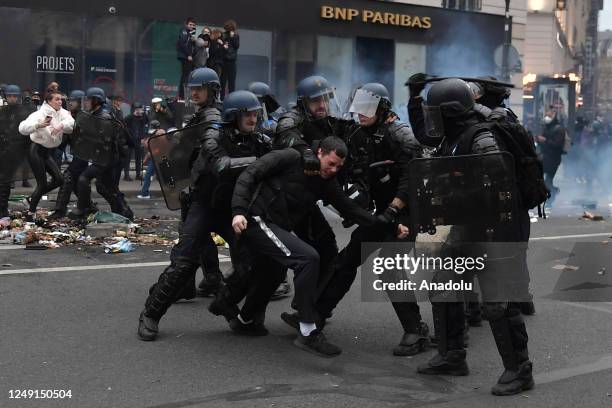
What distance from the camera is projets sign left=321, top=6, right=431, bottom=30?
24.1 metres

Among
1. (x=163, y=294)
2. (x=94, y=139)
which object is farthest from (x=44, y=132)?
(x=163, y=294)

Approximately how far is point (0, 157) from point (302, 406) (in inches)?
285

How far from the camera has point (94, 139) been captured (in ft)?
36.5

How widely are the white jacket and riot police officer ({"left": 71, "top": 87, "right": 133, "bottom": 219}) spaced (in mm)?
166

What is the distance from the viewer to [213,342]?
6.01 m

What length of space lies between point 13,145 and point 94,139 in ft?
3.12

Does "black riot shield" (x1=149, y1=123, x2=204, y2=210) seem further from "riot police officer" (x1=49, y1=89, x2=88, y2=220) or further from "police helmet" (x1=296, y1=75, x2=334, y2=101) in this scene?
"riot police officer" (x1=49, y1=89, x2=88, y2=220)

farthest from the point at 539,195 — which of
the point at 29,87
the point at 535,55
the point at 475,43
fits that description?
the point at 535,55

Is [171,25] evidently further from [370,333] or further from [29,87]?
[370,333]

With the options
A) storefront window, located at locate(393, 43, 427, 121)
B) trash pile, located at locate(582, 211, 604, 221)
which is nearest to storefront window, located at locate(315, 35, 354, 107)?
storefront window, located at locate(393, 43, 427, 121)

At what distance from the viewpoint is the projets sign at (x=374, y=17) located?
24062 mm

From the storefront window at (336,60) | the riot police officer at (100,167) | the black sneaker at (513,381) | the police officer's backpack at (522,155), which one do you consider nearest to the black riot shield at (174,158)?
the police officer's backpack at (522,155)

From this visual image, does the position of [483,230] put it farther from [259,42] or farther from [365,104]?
[259,42]

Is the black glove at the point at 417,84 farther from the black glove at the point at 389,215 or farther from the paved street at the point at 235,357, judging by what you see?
the paved street at the point at 235,357
